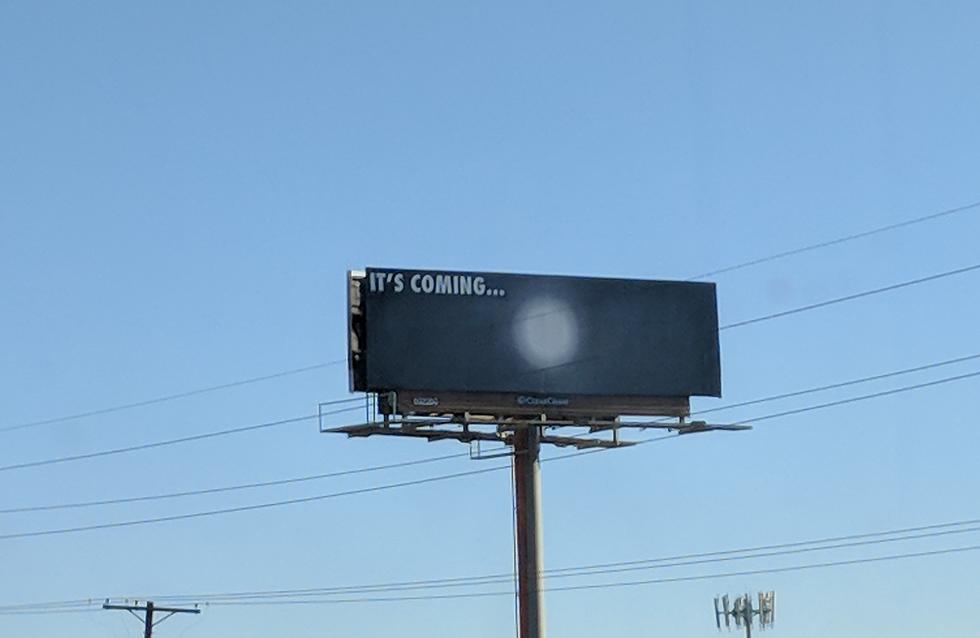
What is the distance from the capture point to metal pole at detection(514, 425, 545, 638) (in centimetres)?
6425

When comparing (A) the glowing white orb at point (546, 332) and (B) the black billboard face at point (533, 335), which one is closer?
(B) the black billboard face at point (533, 335)

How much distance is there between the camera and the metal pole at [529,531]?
6425 cm

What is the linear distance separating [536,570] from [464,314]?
26.9 ft

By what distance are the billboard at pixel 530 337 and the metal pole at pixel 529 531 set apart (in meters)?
2.24

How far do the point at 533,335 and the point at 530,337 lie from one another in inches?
4.9

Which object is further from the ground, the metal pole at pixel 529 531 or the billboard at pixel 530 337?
the billboard at pixel 530 337

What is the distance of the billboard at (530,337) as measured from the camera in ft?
199

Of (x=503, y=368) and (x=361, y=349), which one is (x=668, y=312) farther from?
(x=361, y=349)

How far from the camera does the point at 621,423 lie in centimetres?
6394

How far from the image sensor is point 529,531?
64688 millimetres

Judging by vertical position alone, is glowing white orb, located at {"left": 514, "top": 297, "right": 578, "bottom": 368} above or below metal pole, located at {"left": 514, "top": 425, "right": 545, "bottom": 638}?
above

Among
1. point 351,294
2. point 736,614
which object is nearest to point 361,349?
point 351,294

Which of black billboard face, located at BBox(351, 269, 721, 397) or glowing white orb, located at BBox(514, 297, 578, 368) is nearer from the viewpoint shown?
black billboard face, located at BBox(351, 269, 721, 397)

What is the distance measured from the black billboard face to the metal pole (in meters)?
2.49
